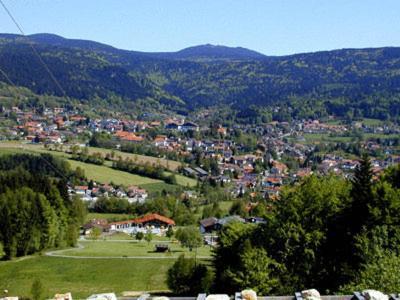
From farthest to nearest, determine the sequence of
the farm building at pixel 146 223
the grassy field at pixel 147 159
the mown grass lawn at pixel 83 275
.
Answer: the grassy field at pixel 147 159 < the farm building at pixel 146 223 < the mown grass lawn at pixel 83 275

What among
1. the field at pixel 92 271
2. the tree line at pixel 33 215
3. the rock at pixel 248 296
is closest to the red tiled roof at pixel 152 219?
the tree line at pixel 33 215

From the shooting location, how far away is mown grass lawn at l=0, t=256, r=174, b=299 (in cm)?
3641

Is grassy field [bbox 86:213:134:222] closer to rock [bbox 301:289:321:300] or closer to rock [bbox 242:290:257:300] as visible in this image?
rock [bbox 242:290:257:300]

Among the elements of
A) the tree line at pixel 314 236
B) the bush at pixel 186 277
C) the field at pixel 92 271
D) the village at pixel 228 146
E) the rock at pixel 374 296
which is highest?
the rock at pixel 374 296

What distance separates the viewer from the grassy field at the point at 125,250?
169 feet

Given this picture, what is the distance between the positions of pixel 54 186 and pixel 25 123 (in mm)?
118383

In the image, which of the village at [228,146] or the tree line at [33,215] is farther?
the village at [228,146]

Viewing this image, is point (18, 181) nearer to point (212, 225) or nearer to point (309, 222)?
point (212, 225)

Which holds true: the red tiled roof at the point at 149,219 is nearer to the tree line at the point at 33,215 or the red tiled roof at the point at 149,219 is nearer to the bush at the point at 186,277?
the tree line at the point at 33,215

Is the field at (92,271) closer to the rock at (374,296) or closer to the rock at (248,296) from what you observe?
the rock at (248,296)

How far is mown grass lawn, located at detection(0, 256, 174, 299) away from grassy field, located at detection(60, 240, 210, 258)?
3.79 m

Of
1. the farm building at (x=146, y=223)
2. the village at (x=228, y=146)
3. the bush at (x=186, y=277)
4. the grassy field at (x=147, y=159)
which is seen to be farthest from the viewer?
the grassy field at (x=147, y=159)

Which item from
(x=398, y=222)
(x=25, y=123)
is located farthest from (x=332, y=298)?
(x=25, y=123)

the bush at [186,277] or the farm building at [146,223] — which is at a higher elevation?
the bush at [186,277]
